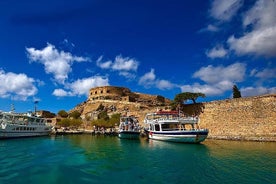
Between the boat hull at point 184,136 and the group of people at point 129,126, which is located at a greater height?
the group of people at point 129,126

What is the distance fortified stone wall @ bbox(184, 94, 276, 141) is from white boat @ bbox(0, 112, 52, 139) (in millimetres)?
29784

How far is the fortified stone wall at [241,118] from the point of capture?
31.2 m

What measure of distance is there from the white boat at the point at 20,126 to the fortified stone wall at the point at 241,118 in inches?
1173

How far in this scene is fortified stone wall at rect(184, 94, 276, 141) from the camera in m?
31.2

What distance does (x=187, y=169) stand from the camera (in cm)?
1470

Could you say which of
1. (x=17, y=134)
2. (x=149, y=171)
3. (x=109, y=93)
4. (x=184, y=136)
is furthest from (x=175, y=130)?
(x=109, y=93)

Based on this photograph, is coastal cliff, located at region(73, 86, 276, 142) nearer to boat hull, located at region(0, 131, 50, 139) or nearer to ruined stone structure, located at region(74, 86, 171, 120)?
boat hull, located at region(0, 131, 50, 139)

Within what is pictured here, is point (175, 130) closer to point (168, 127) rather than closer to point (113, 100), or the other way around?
point (168, 127)

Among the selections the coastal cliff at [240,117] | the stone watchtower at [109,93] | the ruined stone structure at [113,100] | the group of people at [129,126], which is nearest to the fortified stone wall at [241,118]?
the coastal cliff at [240,117]

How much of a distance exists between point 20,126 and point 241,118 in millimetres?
35417

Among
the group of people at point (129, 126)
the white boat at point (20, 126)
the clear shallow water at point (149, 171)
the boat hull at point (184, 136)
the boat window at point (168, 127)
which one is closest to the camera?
the clear shallow water at point (149, 171)

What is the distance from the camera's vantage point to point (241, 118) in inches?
1336

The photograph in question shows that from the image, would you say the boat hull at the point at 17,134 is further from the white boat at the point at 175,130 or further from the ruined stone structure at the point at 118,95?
the ruined stone structure at the point at 118,95

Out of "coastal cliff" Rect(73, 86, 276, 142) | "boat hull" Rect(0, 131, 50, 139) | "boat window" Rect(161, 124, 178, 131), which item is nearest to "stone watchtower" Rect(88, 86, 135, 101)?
"boat hull" Rect(0, 131, 50, 139)
